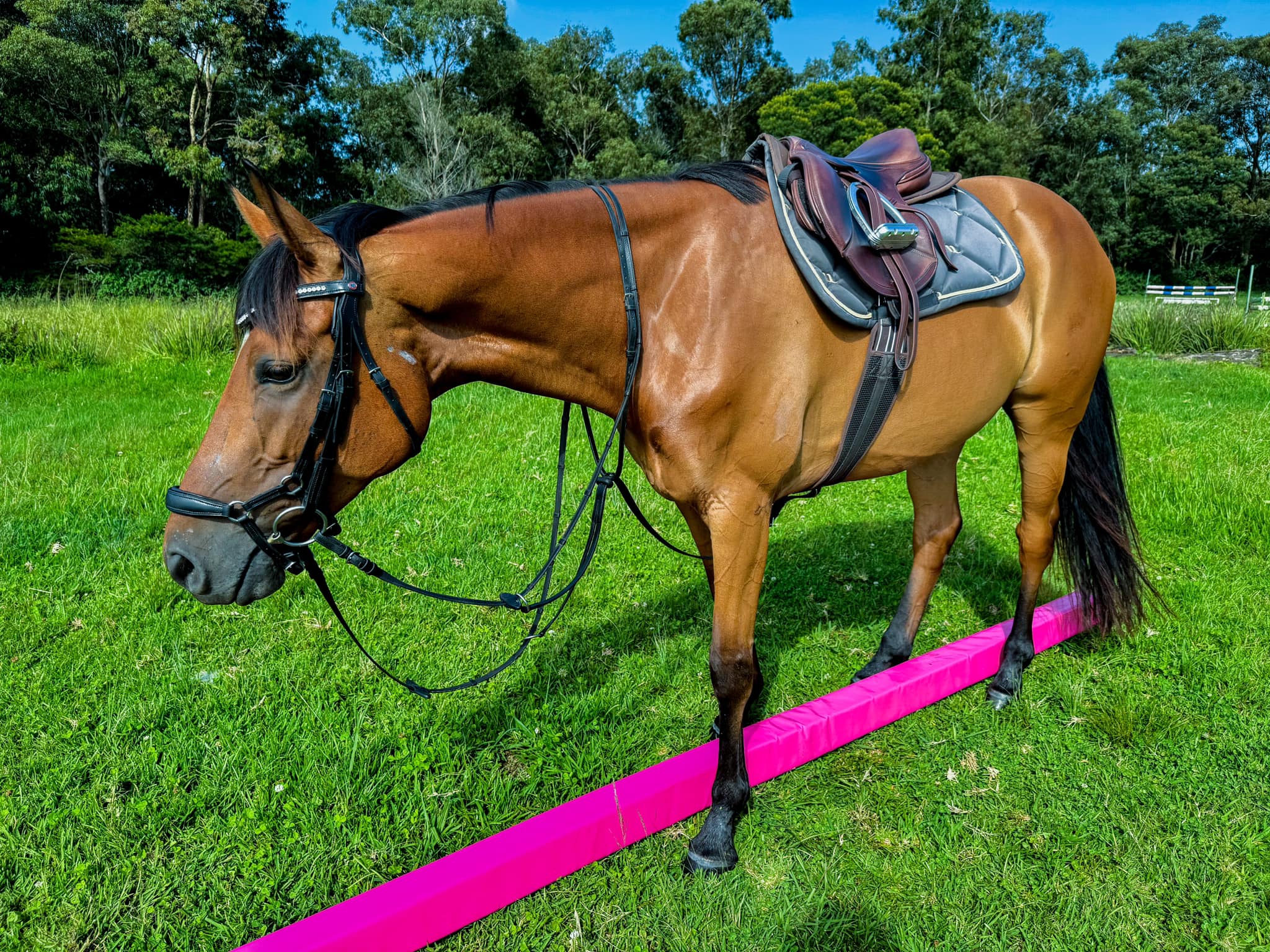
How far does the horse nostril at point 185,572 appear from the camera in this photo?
175 cm

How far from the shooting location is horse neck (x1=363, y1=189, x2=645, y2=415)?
1.85 m

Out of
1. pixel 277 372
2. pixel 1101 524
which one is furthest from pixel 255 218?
pixel 1101 524

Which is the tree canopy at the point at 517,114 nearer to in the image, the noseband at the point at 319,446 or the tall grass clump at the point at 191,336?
the tall grass clump at the point at 191,336

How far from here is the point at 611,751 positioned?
2756mm

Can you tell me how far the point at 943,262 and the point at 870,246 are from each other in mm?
431

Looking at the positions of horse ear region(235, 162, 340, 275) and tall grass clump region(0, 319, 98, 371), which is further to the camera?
tall grass clump region(0, 319, 98, 371)

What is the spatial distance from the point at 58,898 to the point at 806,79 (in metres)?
52.3

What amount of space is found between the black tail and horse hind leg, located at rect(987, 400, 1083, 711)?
0.64ft

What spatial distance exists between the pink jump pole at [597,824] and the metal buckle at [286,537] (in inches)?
36.8

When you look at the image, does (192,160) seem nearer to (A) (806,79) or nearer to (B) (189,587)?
(B) (189,587)

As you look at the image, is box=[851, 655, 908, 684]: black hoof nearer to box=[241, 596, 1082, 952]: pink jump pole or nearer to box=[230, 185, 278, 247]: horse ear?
box=[241, 596, 1082, 952]: pink jump pole

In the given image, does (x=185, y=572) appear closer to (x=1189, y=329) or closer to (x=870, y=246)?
(x=870, y=246)

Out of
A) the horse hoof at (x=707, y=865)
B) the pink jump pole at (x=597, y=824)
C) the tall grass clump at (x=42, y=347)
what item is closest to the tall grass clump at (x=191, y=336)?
the tall grass clump at (x=42, y=347)

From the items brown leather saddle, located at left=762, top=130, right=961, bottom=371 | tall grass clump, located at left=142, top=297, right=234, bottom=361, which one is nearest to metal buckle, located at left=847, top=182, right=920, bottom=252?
brown leather saddle, located at left=762, top=130, right=961, bottom=371
